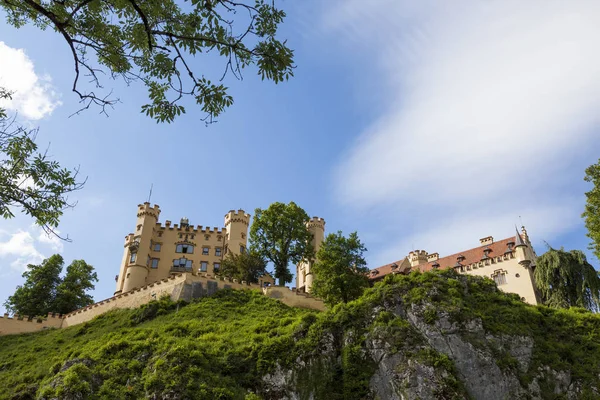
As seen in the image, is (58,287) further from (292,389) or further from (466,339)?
(466,339)

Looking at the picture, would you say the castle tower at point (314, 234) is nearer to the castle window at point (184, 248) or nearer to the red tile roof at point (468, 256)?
the red tile roof at point (468, 256)

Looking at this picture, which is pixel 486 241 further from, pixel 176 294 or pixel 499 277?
pixel 176 294

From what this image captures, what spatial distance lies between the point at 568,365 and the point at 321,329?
15.8m

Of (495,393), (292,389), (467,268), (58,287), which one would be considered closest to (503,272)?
(467,268)

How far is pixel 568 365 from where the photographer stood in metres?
29.9

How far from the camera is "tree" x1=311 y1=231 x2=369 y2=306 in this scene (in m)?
47.1

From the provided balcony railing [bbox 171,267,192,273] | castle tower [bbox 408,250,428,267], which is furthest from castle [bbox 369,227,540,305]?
balcony railing [bbox 171,267,192,273]

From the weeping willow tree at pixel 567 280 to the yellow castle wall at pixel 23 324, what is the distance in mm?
49564

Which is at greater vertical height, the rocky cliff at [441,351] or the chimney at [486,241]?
the chimney at [486,241]

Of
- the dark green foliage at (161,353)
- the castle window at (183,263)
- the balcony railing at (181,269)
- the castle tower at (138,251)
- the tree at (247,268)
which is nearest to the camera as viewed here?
the dark green foliage at (161,353)

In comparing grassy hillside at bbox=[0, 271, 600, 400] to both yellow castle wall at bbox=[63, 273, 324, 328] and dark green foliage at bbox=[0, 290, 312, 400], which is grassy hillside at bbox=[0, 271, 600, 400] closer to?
dark green foliage at bbox=[0, 290, 312, 400]

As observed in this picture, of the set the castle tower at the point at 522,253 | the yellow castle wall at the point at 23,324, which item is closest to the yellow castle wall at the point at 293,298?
the castle tower at the point at 522,253

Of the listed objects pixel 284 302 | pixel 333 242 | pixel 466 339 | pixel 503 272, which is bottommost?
pixel 466 339

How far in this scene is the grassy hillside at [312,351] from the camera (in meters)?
26.7
